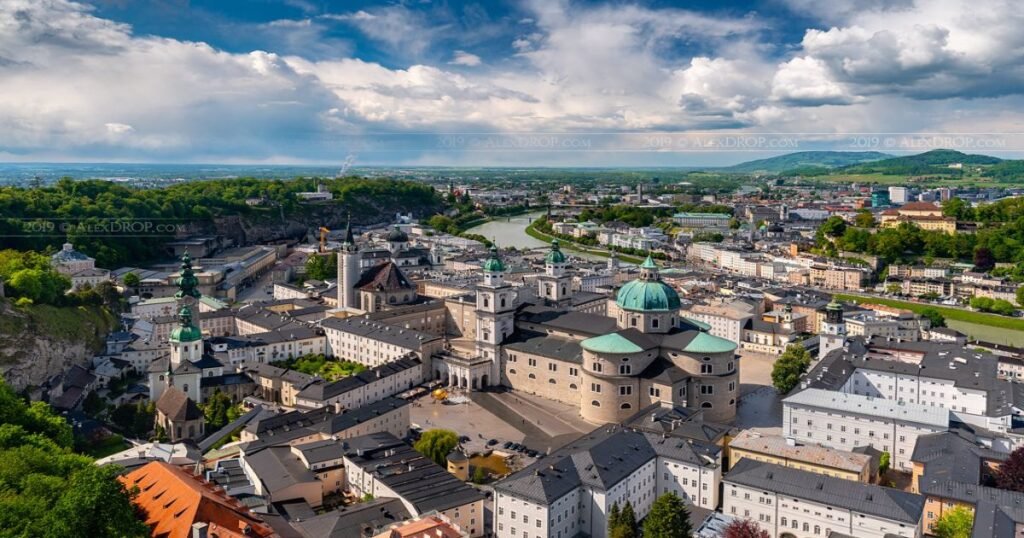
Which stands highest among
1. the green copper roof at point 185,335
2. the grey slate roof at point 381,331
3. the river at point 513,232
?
the green copper roof at point 185,335

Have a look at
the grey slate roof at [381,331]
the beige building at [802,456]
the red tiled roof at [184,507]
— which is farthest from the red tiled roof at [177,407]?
the beige building at [802,456]

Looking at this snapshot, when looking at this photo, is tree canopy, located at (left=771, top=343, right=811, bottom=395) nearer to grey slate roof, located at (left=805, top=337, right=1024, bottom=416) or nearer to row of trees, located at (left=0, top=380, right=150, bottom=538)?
grey slate roof, located at (left=805, top=337, right=1024, bottom=416)

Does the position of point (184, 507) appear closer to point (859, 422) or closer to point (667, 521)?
point (667, 521)

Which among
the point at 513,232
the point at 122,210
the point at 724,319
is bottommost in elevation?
the point at 513,232

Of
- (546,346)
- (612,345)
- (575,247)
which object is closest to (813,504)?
(612,345)

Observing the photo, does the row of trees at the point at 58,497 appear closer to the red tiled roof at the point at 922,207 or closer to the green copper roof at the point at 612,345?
the green copper roof at the point at 612,345
